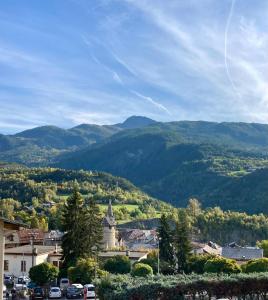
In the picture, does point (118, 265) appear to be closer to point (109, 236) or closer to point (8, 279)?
point (8, 279)

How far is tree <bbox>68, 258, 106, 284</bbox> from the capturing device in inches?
2394

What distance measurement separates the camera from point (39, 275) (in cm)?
6075

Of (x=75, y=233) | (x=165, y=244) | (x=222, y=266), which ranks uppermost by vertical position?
(x=75, y=233)

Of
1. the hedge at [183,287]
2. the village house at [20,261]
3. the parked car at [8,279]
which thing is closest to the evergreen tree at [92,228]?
the village house at [20,261]

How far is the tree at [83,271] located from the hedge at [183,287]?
31.0 m

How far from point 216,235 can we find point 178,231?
8315 centimetres

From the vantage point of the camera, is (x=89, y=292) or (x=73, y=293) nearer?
(x=89, y=292)

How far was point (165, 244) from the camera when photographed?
85.9m

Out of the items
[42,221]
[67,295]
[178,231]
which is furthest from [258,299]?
[42,221]

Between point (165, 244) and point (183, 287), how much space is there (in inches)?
2315

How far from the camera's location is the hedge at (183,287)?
27.2m

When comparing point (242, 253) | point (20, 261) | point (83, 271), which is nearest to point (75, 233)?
point (83, 271)

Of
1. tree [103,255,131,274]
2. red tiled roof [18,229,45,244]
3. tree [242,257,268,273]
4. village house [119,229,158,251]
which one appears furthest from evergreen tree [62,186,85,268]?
village house [119,229,158,251]

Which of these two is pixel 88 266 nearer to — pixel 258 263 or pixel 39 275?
pixel 39 275
